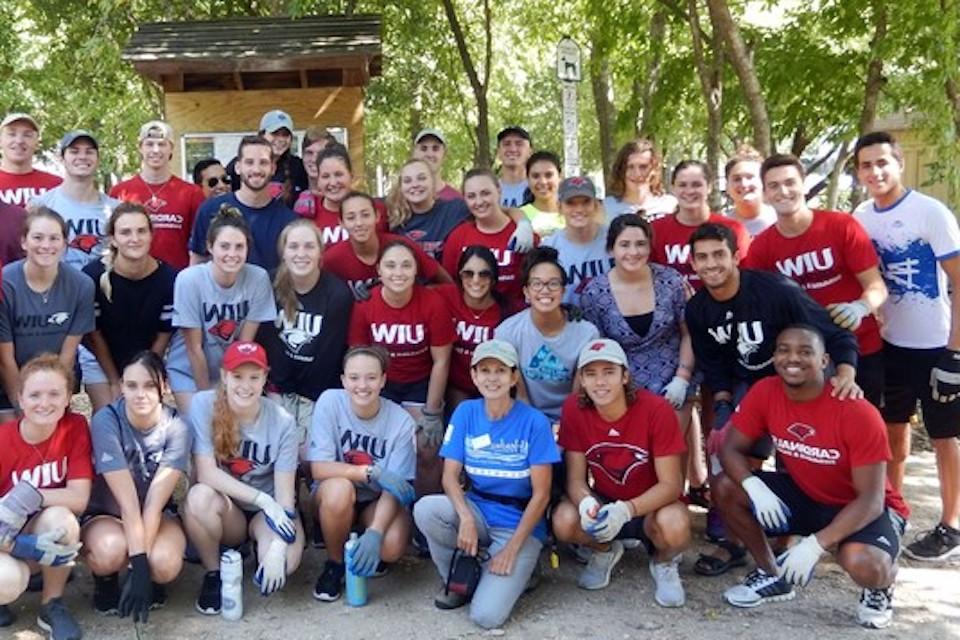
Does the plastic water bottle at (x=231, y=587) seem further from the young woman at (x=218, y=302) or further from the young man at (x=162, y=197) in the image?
the young man at (x=162, y=197)

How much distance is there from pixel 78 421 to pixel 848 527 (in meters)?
3.76

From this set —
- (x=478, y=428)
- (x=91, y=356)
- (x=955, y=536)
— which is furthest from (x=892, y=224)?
(x=91, y=356)

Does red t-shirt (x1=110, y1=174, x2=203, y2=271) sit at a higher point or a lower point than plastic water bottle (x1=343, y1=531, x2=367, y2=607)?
higher

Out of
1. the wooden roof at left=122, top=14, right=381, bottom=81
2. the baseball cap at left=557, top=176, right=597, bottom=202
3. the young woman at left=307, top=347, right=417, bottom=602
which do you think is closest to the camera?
the young woman at left=307, top=347, right=417, bottom=602

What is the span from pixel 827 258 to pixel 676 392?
3.62ft

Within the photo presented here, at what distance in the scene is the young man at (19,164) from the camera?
610 cm

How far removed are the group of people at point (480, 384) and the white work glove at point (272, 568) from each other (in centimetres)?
1

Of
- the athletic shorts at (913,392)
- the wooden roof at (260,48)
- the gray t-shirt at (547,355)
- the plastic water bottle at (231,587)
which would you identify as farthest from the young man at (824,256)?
the wooden roof at (260,48)

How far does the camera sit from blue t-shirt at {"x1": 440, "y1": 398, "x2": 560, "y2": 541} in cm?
467

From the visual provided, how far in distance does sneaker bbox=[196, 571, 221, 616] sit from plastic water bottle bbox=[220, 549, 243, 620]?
8cm

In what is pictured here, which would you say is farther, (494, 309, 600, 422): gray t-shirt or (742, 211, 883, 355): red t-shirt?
(494, 309, 600, 422): gray t-shirt

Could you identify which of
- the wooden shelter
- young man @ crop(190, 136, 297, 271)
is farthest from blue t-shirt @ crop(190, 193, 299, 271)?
the wooden shelter

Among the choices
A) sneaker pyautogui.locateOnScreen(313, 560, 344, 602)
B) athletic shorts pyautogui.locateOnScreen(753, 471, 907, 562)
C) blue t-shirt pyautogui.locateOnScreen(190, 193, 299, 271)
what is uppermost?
blue t-shirt pyautogui.locateOnScreen(190, 193, 299, 271)

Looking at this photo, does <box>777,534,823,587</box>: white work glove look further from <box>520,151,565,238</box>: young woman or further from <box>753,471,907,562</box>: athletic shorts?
<box>520,151,565,238</box>: young woman
